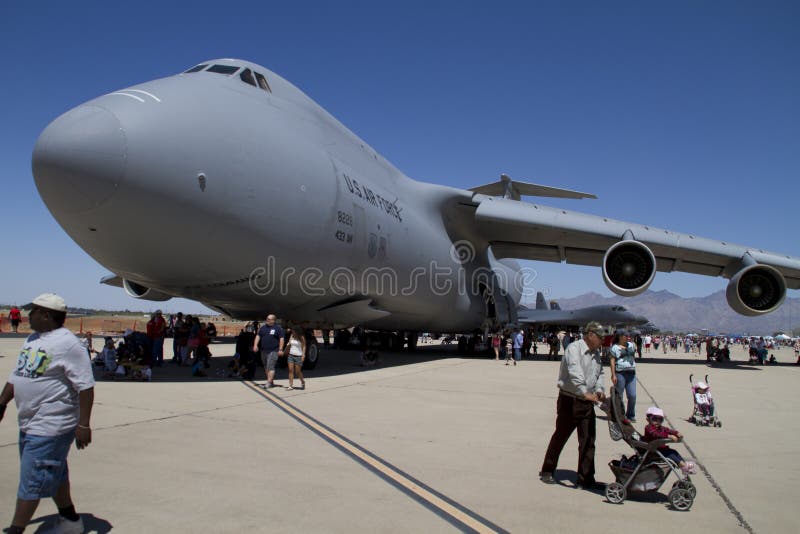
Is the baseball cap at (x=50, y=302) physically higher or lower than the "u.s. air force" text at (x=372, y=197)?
lower

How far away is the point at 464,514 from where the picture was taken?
3.24 meters

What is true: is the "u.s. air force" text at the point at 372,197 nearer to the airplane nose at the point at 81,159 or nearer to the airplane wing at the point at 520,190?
the airplane nose at the point at 81,159

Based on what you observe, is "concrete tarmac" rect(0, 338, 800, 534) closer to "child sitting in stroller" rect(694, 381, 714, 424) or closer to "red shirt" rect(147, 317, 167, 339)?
"child sitting in stroller" rect(694, 381, 714, 424)

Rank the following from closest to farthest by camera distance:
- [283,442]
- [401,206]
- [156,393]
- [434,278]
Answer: [283,442], [156,393], [401,206], [434,278]

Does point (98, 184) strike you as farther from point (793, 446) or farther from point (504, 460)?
point (793, 446)

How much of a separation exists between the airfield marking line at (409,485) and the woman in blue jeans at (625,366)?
355cm

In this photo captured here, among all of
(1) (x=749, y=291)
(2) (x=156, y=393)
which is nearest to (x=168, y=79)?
(2) (x=156, y=393)

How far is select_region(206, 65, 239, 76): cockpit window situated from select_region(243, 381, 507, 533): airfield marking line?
18.6 feet

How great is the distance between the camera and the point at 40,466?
2.60 m

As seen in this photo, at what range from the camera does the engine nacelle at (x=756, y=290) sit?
15055 millimetres

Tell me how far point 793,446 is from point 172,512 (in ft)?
18.4

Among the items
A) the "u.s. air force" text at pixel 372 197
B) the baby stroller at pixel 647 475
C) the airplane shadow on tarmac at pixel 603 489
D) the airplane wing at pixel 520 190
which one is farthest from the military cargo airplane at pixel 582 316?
the baby stroller at pixel 647 475

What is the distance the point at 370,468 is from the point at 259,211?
4650 mm

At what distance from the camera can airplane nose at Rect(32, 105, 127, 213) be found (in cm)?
616
